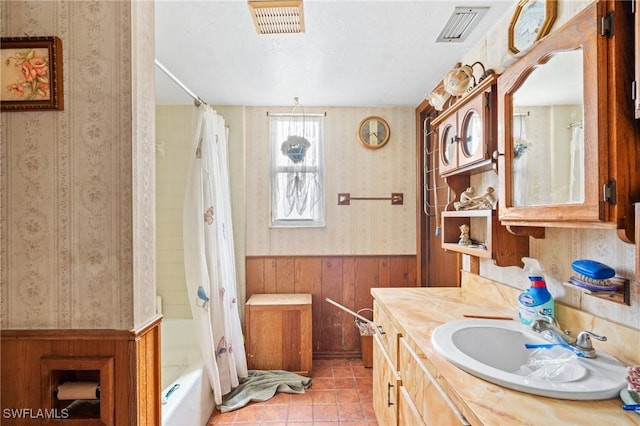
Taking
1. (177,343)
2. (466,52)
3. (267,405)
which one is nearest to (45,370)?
(267,405)

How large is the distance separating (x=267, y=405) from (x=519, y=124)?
7.25ft

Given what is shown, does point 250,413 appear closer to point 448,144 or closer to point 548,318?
point 548,318

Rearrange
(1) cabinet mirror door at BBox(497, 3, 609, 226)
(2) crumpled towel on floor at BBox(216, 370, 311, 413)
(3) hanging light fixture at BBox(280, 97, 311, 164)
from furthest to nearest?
1. (3) hanging light fixture at BBox(280, 97, 311, 164)
2. (2) crumpled towel on floor at BBox(216, 370, 311, 413)
3. (1) cabinet mirror door at BBox(497, 3, 609, 226)

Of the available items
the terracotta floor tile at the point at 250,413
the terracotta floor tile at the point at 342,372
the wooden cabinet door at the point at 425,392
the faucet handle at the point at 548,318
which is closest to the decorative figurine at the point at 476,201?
the faucet handle at the point at 548,318

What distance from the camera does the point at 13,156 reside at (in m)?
0.99

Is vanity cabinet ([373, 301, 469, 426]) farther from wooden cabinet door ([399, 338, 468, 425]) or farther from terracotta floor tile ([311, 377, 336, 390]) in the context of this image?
terracotta floor tile ([311, 377, 336, 390])

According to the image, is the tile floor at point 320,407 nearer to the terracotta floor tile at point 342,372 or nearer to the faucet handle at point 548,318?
the terracotta floor tile at point 342,372

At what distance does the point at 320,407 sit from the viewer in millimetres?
2100

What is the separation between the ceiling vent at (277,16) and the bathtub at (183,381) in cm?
195

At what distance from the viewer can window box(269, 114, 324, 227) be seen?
283 centimetres

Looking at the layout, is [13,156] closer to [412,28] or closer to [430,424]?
[430,424]

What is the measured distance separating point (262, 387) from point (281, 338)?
365 millimetres

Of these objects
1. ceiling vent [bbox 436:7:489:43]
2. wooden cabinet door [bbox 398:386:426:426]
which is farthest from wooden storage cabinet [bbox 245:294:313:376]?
ceiling vent [bbox 436:7:489:43]

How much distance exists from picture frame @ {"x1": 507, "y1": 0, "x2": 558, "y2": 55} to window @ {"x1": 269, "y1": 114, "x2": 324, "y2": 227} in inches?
65.0
